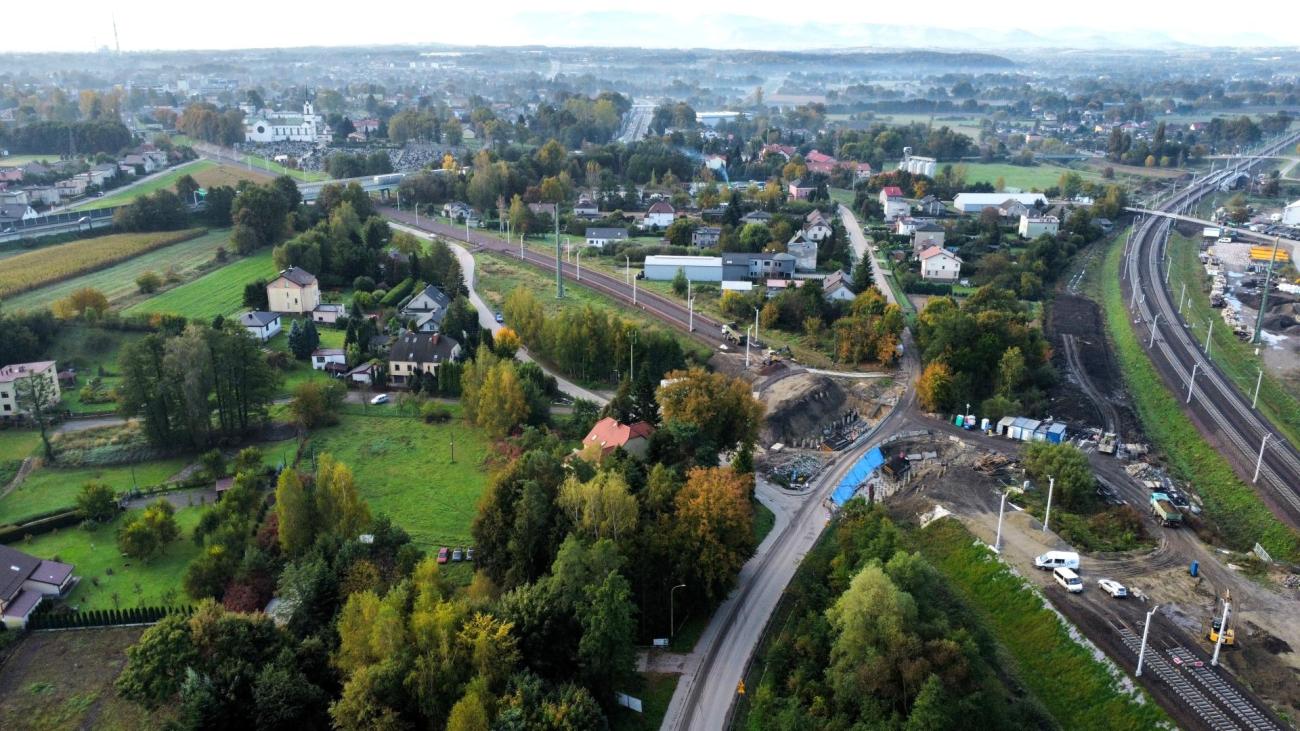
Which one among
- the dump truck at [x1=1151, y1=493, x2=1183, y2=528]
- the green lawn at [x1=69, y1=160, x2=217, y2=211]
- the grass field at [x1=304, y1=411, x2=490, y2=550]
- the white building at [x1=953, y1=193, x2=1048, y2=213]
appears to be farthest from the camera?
the white building at [x1=953, y1=193, x2=1048, y2=213]

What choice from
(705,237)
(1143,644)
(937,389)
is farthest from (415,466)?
(705,237)

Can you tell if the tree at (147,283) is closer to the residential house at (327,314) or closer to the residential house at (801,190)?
the residential house at (327,314)

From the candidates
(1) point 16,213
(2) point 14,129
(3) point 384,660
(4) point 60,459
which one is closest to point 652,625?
(3) point 384,660

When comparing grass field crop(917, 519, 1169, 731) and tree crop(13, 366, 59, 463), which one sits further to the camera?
tree crop(13, 366, 59, 463)

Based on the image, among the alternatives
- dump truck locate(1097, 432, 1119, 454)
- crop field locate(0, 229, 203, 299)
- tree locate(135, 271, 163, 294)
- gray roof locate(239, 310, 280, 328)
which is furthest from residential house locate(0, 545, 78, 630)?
dump truck locate(1097, 432, 1119, 454)

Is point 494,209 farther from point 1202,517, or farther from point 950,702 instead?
point 950,702

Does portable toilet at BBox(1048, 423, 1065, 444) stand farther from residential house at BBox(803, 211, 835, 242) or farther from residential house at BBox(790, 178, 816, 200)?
residential house at BBox(790, 178, 816, 200)

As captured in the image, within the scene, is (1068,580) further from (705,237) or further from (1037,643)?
(705,237)
